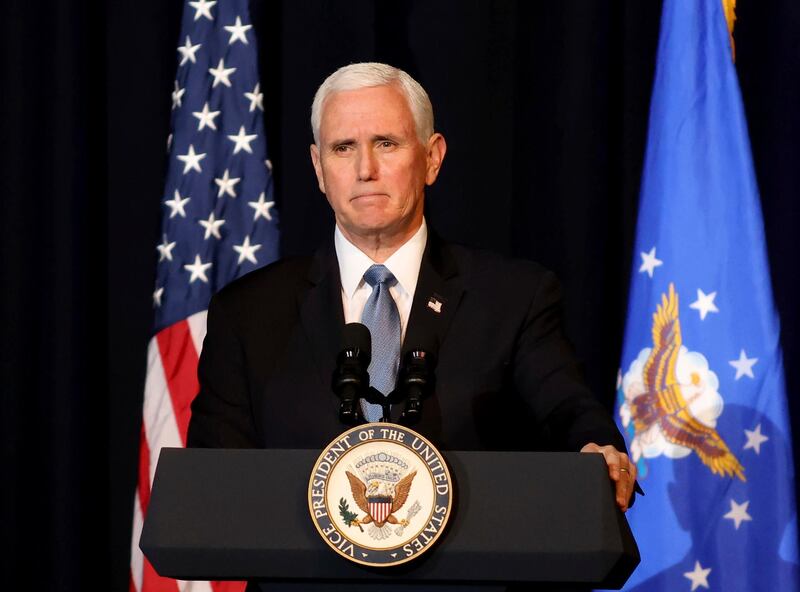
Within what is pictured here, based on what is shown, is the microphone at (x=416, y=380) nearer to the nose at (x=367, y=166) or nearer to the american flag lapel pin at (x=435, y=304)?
the american flag lapel pin at (x=435, y=304)

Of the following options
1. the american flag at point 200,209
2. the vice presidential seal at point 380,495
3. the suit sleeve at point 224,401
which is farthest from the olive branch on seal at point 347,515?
the american flag at point 200,209

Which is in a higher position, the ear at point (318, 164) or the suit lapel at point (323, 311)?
the ear at point (318, 164)

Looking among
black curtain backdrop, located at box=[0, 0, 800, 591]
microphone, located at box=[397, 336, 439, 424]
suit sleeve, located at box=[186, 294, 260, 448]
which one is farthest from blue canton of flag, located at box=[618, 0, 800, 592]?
microphone, located at box=[397, 336, 439, 424]

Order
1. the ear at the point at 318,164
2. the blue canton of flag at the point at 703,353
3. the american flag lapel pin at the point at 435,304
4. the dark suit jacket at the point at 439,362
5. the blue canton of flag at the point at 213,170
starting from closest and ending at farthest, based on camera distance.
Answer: the dark suit jacket at the point at 439,362 < the american flag lapel pin at the point at 435,304 < the ear at the point at 318,164 < the blue canton of flag at the point at 703,353 < the blue canton of flag at the point at 213,170

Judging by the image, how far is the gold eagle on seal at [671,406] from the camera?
326 cm

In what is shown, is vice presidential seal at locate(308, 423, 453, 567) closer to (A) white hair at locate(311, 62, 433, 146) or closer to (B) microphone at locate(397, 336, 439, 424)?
(B) microphone at locate(397, 336, 439, 424)

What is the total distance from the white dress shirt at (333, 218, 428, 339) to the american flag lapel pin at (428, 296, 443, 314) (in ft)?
0.12

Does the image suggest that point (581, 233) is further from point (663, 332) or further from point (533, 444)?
point (533, 444)

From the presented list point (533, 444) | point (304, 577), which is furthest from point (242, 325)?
point (304, 577)

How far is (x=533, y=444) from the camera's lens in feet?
7.16

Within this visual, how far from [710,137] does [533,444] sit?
1599 mm

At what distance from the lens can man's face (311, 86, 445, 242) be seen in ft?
7.27

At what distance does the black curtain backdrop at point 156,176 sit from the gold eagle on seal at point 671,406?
0.25 m

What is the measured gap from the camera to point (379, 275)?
2195 millimetres
